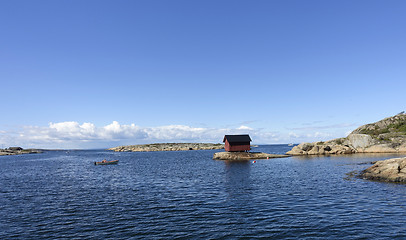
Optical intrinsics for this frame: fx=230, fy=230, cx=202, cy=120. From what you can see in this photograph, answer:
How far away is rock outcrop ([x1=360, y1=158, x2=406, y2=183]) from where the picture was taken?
34375 mm

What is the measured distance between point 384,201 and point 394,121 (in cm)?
13034

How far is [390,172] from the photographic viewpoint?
119ft

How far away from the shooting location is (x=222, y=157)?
275 ft

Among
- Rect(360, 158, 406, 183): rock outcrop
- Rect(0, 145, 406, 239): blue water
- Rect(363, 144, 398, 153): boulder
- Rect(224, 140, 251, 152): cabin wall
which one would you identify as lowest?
Rect(0, 145, 406, 239): blue water

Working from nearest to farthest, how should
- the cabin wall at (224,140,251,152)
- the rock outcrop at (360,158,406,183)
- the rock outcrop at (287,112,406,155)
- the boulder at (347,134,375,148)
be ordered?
the rock outcrop at (360,158,406,183)
the cabin wall at (224,140,251,152)
the rock outcrop at (287,112,406,155)
the boulder at (347,134,375,148)

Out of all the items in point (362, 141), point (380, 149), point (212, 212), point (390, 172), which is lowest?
point (212, 212)

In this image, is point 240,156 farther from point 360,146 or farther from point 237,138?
point 360,146

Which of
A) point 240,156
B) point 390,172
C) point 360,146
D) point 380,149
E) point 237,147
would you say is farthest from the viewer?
point 360,146

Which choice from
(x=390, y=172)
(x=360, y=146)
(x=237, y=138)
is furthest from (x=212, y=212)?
(x=360, y=146)

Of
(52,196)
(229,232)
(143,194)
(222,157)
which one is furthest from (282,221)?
(222,157)

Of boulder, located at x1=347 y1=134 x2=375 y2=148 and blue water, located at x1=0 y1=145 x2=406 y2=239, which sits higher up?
boulder, located at x1=347 y1=134 x2=375 y2=148

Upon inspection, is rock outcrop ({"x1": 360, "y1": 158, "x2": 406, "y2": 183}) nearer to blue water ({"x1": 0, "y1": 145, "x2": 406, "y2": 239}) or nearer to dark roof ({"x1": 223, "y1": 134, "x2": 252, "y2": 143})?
blue water ({"x1": 0, "y1": 145, "x2": 406, "y2": 239})

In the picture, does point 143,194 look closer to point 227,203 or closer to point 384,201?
point 227,203

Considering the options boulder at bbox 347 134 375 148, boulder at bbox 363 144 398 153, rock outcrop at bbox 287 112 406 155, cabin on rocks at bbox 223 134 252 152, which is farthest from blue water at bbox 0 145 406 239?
boulder at bbox 347 134 375 148
